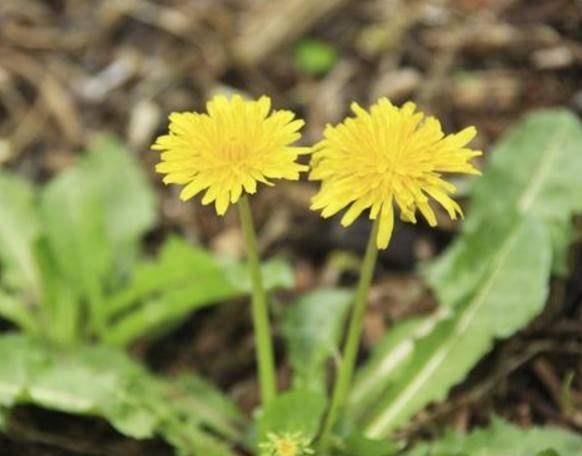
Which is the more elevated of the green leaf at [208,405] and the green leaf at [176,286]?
the green leaf at [176,286]

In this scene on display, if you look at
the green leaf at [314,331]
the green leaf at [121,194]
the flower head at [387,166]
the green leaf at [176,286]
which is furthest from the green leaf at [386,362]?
the green leaf at [121,194]

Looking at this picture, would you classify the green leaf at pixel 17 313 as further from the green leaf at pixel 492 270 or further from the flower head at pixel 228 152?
the flower head at pixel 228 152

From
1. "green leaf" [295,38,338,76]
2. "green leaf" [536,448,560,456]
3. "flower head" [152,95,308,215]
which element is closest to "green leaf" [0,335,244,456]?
"flower head" [152,95,308,215]

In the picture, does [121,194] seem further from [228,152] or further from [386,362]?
[228,152]

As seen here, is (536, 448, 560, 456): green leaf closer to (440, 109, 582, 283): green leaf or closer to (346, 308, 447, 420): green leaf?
(346, 308, 447, 420): green leaf

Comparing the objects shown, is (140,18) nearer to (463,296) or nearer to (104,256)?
(104,256)

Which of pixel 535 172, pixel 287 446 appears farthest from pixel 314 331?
pixel 535 172

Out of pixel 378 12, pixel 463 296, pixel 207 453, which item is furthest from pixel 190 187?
pixel 378 12
